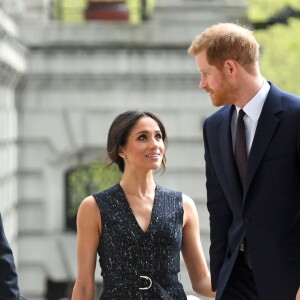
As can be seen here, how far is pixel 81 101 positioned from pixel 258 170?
12961 millimetres

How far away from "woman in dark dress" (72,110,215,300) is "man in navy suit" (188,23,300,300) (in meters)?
0.62

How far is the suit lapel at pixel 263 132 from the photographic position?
6.77m

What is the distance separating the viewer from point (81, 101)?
64.4ft

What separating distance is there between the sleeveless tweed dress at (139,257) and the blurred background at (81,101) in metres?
11.7

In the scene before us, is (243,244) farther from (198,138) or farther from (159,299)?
(198,138)

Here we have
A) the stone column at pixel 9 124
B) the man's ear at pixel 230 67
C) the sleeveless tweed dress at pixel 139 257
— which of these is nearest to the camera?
the man's ear at pixel 230 67

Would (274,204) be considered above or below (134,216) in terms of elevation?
above

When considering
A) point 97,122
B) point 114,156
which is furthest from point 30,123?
point 114,156

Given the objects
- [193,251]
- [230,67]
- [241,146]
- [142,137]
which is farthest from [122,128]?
[230,67]

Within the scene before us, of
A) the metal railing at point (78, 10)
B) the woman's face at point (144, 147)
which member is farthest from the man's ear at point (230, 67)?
the metal railing at point (78, 10)

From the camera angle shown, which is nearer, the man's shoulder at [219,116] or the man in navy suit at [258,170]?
the man in navy suit at [258,170]

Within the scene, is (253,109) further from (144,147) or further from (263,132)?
(144,147)

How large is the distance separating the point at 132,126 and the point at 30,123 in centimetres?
1230

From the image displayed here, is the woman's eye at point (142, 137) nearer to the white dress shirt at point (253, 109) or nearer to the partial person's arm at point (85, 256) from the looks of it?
the partial person's arm at point (85, 256)
